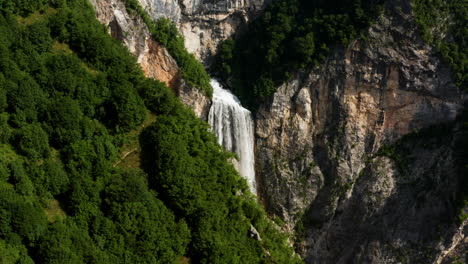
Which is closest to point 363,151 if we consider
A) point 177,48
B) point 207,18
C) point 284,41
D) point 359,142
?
point 359,142

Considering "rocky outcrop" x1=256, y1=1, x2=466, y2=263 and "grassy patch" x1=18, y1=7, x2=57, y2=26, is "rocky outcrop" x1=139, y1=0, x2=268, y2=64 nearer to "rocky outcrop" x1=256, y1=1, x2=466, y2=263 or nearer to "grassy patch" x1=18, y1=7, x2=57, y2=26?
"rocky outcrop" x1=256, y1=1, x2=466, y2=263

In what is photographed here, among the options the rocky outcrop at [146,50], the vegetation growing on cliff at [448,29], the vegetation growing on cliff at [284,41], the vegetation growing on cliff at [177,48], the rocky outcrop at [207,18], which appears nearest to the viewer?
the rocky outcrop at [146,50]

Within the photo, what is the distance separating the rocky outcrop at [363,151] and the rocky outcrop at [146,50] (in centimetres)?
425

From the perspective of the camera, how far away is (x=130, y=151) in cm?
2920

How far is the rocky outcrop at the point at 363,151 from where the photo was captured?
3634 cm

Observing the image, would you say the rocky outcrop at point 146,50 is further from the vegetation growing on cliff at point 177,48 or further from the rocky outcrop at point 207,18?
the rocky outcrop at point 207,18

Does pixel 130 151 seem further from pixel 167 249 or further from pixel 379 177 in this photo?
pixel 379 177

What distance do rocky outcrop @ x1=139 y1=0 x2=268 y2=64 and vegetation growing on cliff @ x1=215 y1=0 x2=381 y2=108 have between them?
2.36 ft

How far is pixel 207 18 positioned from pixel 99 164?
14931mm

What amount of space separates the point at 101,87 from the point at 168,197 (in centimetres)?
608

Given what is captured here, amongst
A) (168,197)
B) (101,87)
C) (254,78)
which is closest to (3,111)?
(101,87)

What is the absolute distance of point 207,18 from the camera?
127ft

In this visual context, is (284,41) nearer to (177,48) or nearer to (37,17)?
(177,48)

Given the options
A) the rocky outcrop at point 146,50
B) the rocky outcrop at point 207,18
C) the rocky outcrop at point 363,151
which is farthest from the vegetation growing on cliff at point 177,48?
the rocky outcrop at point 363,151
